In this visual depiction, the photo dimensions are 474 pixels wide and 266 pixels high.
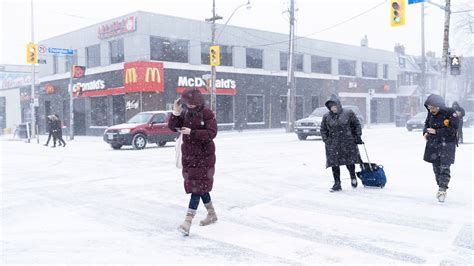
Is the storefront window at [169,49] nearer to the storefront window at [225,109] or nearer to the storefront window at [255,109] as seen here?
the storefront window at [225,109]

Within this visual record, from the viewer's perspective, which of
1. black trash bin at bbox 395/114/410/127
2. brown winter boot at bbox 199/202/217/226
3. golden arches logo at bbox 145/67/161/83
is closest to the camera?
brown winter boot at bbox 199/202/217/226

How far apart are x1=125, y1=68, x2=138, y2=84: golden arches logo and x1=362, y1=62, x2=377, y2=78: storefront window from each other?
28.0 metres

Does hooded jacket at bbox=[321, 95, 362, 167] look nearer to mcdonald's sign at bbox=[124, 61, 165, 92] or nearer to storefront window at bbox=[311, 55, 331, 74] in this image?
mcdonald's sign at bbox=[124, 61, 165, 92]

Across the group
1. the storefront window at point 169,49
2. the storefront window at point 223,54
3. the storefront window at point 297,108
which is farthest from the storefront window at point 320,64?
the storefront window at point 169,49

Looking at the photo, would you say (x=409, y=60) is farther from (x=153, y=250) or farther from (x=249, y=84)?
(x=153, y=250)

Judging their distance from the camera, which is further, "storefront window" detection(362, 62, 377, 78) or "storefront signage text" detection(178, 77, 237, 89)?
"storefront window" detection(362, 62, 377, 78)

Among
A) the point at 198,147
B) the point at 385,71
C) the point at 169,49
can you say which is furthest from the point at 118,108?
the point at 385,71

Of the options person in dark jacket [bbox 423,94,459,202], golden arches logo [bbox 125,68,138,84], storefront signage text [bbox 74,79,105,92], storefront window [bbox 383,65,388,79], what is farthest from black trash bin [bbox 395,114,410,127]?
person in dark jacket [bbox 423,94,459,202]

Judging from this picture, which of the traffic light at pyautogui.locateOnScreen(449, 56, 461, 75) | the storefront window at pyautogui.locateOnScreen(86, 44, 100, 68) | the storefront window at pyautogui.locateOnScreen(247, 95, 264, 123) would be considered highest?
the storefront window at pyautogui.locateOnScreen(86, 44, 100, 68)

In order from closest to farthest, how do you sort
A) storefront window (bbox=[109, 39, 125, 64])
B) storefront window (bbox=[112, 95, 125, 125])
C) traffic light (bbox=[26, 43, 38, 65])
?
traffic light (bbox=[26, 43, 38, 65]), storefront window (bbox=[109, 39, 125, 64]), storefront window (bbox=[112, 95, 125, 125])

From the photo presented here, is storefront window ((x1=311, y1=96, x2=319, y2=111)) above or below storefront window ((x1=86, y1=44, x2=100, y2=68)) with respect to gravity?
below

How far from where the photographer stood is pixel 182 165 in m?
5.22

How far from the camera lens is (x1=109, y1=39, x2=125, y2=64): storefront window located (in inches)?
1192

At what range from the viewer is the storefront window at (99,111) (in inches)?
1252
